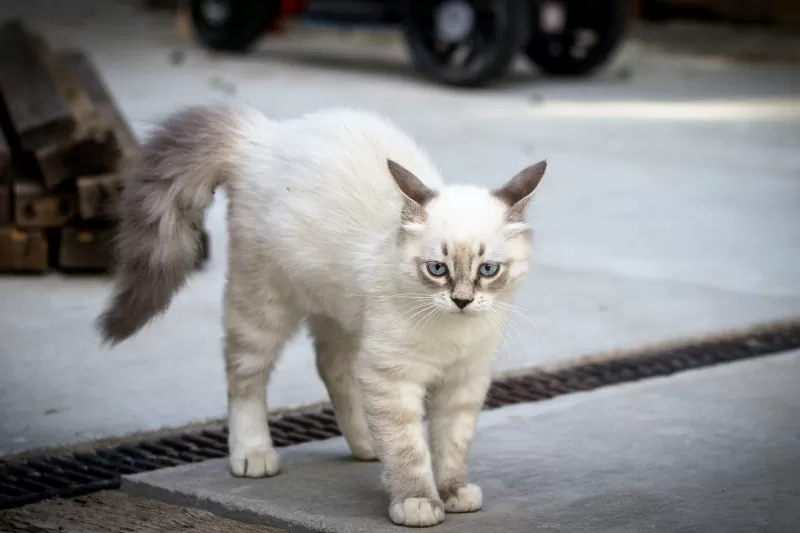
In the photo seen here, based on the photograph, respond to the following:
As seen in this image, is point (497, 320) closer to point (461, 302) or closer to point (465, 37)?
point (461, 302)

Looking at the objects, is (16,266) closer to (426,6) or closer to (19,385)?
(19,385)

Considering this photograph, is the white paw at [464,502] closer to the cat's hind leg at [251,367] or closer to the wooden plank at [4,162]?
the cat's hind leg at [251,367]

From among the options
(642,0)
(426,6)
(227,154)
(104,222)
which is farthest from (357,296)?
(642,0)

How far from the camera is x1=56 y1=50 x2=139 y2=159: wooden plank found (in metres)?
5.86

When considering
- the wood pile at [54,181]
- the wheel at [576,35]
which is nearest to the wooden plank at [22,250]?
the wood pile at [54,181]

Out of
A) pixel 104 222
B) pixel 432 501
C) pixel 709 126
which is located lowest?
pixel 709 126

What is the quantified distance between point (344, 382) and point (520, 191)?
2.82ft

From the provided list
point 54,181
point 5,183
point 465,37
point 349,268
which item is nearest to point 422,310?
point 349,268

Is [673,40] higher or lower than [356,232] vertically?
lower

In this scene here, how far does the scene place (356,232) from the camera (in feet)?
10.9

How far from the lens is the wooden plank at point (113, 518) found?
3209mm

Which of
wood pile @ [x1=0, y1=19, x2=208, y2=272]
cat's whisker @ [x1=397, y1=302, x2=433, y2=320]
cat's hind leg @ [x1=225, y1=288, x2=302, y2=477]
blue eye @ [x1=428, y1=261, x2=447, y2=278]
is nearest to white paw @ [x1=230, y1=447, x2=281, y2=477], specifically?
cat's hind leg @ [x1=225, y1=288, x2=302, y2=477]

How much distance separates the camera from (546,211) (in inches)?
276

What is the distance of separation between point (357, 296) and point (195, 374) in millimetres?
1351
